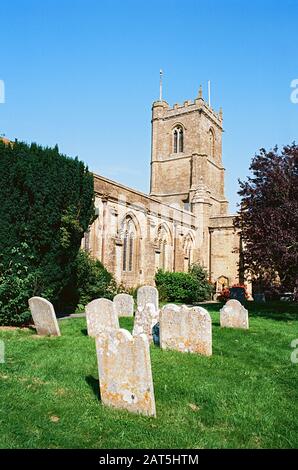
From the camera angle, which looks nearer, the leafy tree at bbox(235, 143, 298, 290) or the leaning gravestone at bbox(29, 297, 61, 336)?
the leaning gravestone at bbox(29, 297, 61, 336)

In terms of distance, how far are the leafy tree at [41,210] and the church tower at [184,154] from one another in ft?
79.3

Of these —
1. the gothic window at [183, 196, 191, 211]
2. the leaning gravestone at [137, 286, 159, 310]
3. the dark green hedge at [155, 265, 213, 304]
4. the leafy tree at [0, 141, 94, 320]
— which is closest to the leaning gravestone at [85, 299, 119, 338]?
the leaning gravestone at [137, 286, 159, 310]

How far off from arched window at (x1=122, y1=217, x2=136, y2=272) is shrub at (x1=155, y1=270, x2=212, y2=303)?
2.46 m

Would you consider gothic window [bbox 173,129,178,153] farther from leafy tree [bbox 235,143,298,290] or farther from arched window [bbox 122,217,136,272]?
leafy tree [bbox 235,143,298,290]

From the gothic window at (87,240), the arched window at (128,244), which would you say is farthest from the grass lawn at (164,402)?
the arched window at (128,244)

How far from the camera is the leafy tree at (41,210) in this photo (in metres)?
10.4

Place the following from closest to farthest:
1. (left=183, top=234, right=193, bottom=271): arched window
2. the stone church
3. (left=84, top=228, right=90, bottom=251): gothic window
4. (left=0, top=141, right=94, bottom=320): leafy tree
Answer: (left=0, top=141, right=94, bottom=320): leafy tree → (left=84, top=228, right=90, bottom=251): gothic window → the stone church → (left=183, top=234, right=193, bottom=271): arched window

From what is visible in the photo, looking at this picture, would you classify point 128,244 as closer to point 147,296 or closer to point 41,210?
point 41,210

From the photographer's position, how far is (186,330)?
284 inches

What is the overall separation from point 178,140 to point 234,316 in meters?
30.4

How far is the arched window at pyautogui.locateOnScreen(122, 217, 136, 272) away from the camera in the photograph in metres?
22.4

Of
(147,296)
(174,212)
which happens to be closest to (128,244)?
(174,212)

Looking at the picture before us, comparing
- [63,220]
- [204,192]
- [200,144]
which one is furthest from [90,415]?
[200,144]

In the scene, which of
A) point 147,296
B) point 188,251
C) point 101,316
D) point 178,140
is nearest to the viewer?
point 101,316
